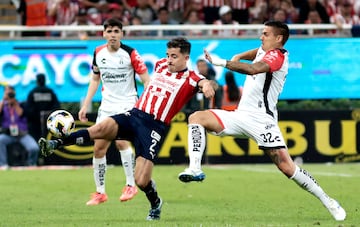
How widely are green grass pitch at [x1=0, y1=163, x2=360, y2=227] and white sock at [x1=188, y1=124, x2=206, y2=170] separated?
2.37ft

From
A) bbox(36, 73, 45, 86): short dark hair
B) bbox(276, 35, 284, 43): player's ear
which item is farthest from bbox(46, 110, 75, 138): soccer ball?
bbox(36, 73, 45, 86): short dark hair

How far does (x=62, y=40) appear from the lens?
963 inches

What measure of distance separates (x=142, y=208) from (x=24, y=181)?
532 centimetres

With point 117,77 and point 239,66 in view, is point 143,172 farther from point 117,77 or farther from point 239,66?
point 117,77

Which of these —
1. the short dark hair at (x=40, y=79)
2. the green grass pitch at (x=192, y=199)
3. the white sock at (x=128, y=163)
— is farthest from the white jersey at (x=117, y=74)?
the short dark hair at (x=40, y=79)

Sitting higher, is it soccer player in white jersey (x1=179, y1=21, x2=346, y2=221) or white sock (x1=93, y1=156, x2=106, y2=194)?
soccer player in white jersey (x1=179, y1=21, x2=346, y2=221)

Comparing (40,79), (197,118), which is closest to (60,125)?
(197,118)

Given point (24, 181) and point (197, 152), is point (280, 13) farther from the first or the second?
point (197, 152)

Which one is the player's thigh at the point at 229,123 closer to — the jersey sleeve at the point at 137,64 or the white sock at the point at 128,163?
the jersey sleeve at the point at 137,64

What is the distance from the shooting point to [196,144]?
11469 millimetres

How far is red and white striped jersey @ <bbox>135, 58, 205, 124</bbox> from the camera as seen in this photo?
40.7 ft

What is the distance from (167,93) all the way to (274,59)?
139 cm

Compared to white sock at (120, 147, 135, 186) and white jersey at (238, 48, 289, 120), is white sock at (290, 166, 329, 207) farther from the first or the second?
white sock at (120, 147, 135, 186)

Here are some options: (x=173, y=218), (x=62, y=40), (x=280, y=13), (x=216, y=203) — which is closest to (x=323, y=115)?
(x=280, y=13)
